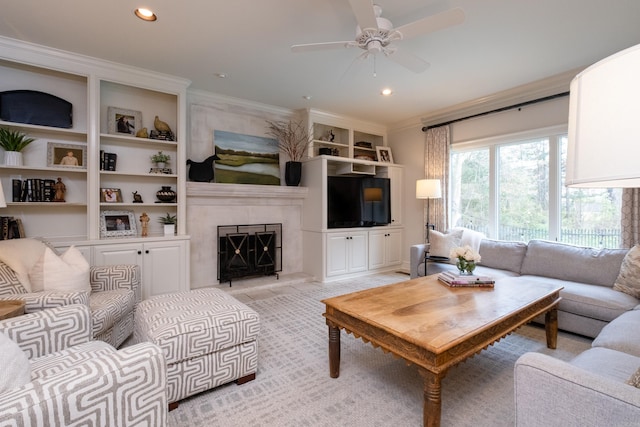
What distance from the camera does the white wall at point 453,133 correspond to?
3625mm

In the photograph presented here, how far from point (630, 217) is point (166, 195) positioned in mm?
5051

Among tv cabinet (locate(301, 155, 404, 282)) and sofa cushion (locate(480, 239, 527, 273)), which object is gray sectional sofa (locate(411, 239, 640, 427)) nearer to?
sofa cushion (locate(480, 239, 527, 273))

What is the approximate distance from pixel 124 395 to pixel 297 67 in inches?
123

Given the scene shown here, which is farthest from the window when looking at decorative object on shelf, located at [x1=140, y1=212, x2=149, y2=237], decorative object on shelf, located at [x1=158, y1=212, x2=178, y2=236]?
decorative object on shelf, located at [x1=140, y1=212, x2=149, y2=237]

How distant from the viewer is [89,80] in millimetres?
3035

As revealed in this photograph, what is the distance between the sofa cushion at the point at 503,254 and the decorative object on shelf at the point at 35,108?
16.2ft

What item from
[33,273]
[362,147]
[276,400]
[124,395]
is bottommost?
[276,400]

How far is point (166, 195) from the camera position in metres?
3.58

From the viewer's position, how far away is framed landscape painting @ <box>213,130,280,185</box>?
414 cm

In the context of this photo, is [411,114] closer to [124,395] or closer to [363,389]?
[363,389]

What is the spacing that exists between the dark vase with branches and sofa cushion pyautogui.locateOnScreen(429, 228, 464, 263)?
85.7 inches

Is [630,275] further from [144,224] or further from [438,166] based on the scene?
[144,224]

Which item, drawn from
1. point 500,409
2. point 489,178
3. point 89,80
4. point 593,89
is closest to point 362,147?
point 489,178

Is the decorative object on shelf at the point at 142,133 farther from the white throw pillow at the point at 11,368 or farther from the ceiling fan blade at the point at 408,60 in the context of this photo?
the white throw pillow at the point at 11,368
